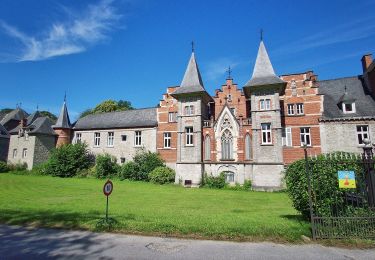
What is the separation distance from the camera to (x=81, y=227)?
28.1 feet

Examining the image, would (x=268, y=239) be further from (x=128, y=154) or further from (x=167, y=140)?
(x=128, y=154)

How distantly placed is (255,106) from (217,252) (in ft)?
68.4

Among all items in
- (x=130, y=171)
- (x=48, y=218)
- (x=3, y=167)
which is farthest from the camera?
(x=3, y=167)

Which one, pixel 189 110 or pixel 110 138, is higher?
pixel 189 110

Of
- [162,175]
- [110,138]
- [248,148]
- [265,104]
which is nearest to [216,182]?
[248,148]

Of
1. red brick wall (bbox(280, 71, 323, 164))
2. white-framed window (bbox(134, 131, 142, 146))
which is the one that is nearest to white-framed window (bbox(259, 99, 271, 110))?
red brick wall (bbox(280, 71, 323, 164))

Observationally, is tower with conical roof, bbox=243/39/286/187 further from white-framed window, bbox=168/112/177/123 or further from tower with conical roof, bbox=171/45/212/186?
white-framed window, bbox=168/112/177/123

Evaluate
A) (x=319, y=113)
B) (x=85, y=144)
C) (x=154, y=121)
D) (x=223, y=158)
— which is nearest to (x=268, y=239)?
(x=223, y=158)

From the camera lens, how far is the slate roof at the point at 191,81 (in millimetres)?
28609

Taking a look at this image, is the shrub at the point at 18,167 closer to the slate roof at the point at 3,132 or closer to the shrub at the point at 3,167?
the shrub at the point at 3,167

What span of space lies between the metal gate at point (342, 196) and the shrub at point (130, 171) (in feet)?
77.7

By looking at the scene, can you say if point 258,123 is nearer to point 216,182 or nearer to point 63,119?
point 216,182

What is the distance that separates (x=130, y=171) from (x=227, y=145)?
38.9ft

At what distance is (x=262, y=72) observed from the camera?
26.8 meters
